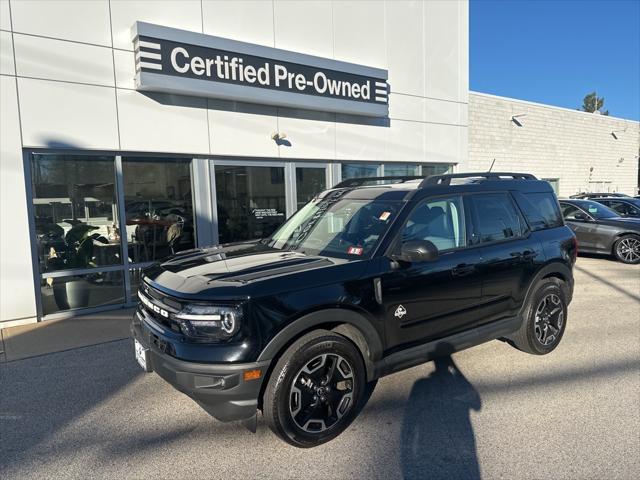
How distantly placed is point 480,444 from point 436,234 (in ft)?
5.51

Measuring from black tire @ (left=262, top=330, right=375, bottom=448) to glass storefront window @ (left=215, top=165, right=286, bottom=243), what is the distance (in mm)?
5399

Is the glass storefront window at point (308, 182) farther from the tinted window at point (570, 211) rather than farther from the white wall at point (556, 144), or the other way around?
the white wall at point (556, 144)

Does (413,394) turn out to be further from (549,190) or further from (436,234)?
Answer: (549,190)

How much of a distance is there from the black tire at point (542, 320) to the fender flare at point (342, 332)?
1983 mm

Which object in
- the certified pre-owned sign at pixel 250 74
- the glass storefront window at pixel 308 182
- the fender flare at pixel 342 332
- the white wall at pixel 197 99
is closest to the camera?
the fender flare at pixel 342 332

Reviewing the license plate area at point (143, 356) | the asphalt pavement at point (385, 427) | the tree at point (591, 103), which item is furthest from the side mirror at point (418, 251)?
the tree at point (591, 103)

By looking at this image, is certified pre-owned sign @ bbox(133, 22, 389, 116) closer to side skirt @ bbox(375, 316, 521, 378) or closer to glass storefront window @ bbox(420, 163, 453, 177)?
glass storefront window @ bbox(420, 163, 453, 177)

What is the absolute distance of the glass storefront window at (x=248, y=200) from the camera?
319 inches

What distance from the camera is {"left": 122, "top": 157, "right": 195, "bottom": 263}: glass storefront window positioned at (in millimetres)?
7164

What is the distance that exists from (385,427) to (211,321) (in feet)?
5.11

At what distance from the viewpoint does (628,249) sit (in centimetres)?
1040

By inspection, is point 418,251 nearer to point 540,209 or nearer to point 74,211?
point 540,209

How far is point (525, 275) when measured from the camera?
4.41m

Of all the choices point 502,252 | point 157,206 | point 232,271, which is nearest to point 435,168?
point 157,206
